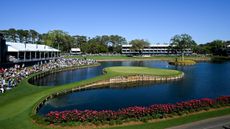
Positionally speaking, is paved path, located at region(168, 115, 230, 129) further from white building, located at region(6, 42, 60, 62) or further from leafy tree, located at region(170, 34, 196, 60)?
leafy tree, located at region(170, 34, 196, 60)

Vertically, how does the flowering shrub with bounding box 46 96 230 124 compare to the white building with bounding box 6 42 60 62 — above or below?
below

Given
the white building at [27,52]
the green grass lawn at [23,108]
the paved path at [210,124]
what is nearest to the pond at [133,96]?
the green grass lawn at [23,108]

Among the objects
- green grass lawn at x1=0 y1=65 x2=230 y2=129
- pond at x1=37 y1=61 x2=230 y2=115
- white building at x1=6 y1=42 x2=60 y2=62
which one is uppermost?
white building at x1=6 y1=42 x2=60 y2=62

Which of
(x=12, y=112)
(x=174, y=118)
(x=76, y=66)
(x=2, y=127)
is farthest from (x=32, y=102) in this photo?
(x=76, y=66)

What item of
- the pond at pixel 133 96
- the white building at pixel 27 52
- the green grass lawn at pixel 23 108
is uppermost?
the white building at pixel 27 52

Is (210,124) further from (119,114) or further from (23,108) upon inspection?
(23,108)

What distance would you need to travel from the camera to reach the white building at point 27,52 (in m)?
93.2

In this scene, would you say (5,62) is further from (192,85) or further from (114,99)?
(192,85)

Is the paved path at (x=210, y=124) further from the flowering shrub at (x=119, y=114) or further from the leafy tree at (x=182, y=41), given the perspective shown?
the leafy tree at (x=182, y=41)

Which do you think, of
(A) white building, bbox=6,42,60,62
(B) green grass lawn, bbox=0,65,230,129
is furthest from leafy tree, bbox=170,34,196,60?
(B) green grass lawn, bbox=0,65,230,129

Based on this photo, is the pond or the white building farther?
the white building

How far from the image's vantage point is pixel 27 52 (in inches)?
4498

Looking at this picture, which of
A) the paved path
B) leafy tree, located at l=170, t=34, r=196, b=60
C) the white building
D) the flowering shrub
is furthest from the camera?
leafy tree, located at l=170, t=34, r=196, b=60

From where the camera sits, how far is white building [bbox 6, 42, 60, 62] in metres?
93.2
